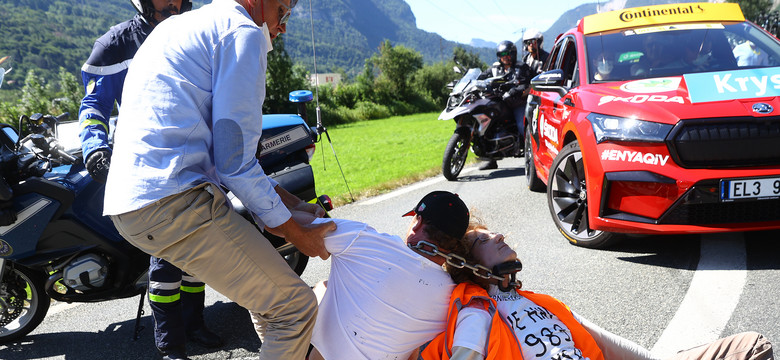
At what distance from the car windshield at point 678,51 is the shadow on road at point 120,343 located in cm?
332

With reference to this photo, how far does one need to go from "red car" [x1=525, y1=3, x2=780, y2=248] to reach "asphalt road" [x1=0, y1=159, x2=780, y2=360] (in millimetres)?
281

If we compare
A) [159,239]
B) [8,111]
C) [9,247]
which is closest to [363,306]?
[159,239]

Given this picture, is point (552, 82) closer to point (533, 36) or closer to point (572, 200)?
point (572, 200)

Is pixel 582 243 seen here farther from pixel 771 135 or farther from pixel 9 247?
pixel 9 247

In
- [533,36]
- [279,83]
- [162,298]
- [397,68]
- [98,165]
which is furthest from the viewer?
[397,68]

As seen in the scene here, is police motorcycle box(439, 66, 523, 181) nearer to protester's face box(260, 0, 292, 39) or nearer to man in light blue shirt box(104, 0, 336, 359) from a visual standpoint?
protester's face box(260, 0, 292, 39)

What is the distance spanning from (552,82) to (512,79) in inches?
139

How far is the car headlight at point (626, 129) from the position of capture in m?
3.83

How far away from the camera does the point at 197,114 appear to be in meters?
2.09

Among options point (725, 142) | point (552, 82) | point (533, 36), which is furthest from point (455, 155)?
point (725, 142)

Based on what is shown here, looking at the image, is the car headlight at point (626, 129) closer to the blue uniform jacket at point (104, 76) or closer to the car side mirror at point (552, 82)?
the car side mirror at point (552, 82)

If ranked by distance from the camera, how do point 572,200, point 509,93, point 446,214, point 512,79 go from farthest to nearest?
point 512,79 → point 509,93 → point 572,200 → point 446,214

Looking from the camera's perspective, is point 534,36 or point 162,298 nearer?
point 162,298

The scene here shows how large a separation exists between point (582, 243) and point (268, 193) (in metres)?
3.08
